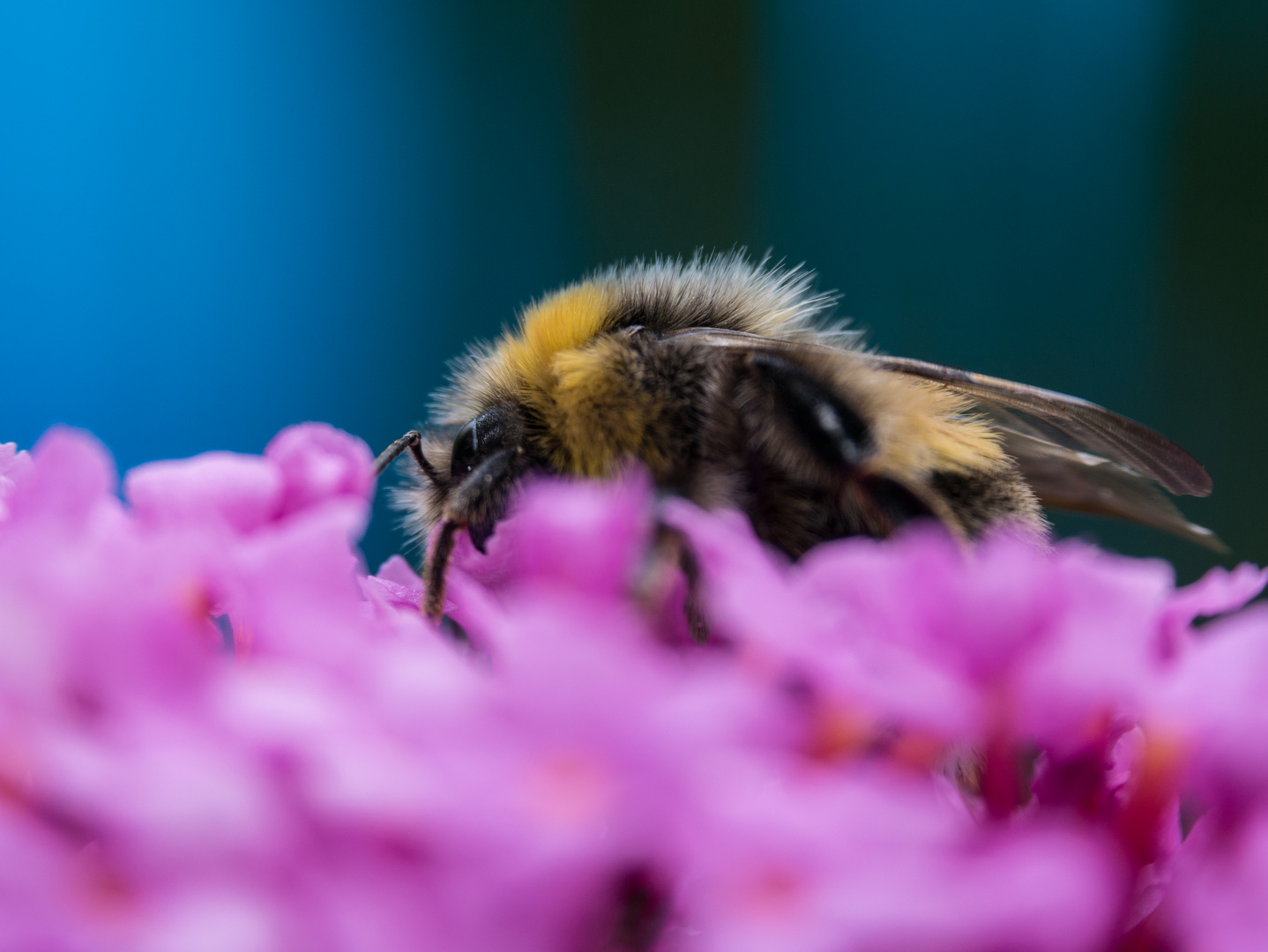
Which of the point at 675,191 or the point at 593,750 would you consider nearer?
the point at 593,750

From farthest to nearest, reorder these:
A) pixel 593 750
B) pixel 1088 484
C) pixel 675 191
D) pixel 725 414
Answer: pixel 675 191
pixel 1088 484
pixel 725 414
pixel 593 750

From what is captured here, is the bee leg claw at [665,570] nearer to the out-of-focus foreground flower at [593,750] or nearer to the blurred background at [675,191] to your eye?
the out-of-focus foreground flower at [593,750]

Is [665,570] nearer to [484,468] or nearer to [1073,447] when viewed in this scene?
[484,468]

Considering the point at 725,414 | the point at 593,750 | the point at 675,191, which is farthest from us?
the point at 675,191

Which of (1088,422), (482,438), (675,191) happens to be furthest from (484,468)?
(675,191)

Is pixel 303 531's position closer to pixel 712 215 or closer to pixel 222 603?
pixel 222 603

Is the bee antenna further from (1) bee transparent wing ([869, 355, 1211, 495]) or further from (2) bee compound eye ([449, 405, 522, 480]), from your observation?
(1) bee transparent wing ([869, 355, 1211, 495])
